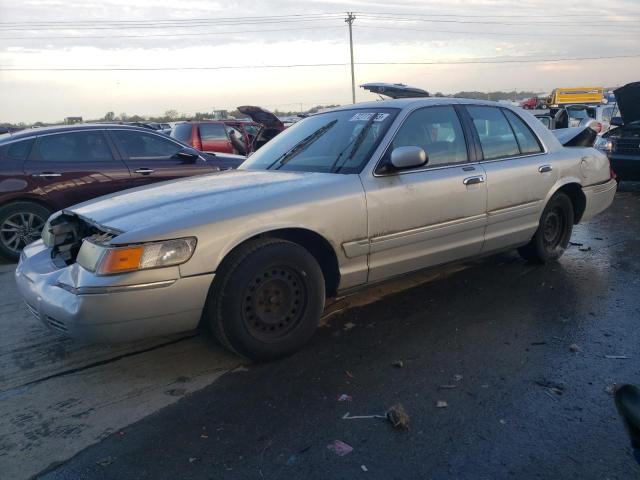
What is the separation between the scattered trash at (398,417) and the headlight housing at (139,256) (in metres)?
1.40

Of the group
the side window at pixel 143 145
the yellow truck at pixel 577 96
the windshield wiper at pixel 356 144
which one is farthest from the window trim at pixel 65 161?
the yellow truck at pixel 577 96

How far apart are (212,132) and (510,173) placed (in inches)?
390

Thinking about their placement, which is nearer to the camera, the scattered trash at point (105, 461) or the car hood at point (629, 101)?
the scattered trash at point (105, 461)

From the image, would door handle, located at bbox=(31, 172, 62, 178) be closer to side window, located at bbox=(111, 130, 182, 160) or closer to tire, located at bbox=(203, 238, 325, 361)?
side window, located at bbox=(111, 130, 182, 160)

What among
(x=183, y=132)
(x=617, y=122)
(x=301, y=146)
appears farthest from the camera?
(x=183, y=132)

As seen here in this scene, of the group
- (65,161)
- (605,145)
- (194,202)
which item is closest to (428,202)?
(194,202)

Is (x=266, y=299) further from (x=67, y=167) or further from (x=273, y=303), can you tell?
(x=67, y=167)

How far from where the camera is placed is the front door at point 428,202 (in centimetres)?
402

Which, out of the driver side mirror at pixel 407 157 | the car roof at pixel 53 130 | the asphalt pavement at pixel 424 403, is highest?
the car roof at pixel 53 130

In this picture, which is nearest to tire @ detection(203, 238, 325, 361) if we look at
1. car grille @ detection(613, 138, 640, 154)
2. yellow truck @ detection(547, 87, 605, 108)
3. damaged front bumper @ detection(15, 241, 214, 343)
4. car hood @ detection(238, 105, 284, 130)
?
damaged front bumper @ detection(15, 241, 214, 343)

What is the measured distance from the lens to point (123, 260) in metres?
3.14

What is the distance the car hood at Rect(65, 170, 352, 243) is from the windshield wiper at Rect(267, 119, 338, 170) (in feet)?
0.91

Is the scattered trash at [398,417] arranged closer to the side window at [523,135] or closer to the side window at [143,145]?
the side window at [523,135]

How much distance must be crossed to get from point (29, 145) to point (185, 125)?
7.02 meters
